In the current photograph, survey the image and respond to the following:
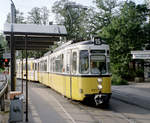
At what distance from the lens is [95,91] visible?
10578mm

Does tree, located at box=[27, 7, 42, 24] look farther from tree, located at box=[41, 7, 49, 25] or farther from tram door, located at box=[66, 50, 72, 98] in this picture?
tram door, located at box=[66, 50, 72, 98]

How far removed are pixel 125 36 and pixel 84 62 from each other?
19.1m

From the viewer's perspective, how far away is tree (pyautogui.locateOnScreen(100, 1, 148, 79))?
93.7ft

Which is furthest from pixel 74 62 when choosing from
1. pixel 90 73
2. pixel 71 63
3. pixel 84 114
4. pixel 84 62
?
pixel 84 114

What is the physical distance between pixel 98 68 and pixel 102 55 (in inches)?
24.1

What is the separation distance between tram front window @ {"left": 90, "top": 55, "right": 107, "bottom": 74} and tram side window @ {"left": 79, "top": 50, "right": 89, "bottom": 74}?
0.71 ft

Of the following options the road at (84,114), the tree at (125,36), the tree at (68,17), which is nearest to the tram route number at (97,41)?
the road at (84,114)

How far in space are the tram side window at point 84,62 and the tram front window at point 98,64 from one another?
0.22m

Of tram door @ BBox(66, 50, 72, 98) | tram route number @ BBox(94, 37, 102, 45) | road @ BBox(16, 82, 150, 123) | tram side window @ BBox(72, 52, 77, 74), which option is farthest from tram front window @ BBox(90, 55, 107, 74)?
road @ BBox(16, 82, 150, 123)

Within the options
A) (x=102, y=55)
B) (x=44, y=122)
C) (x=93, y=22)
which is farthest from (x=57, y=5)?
(x=44, y=122)

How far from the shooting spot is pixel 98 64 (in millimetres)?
10820

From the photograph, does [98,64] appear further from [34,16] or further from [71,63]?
[34,16]

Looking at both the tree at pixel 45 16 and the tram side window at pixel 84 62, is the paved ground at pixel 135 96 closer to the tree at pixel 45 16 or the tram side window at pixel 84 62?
the tram side window at pixel 84 62

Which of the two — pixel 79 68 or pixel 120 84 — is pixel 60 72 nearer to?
pixel 79 68
